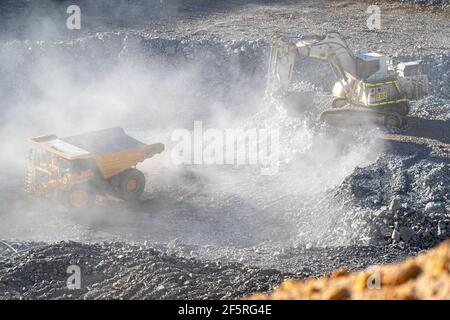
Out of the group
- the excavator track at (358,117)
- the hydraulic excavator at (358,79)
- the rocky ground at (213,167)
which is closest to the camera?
the rocky ground at (213,167)

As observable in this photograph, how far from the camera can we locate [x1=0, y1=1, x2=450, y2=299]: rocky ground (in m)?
10.8

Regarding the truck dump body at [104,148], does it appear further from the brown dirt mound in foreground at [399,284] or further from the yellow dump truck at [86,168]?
the brown dirt mound in foreground at [399,284]

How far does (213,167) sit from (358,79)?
14.3 feet

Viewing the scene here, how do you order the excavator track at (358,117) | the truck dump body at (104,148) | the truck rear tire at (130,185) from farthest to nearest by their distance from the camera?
the excavator track at (358,117), the truck rear tire at (130,185), the truck dump body at (104,148)

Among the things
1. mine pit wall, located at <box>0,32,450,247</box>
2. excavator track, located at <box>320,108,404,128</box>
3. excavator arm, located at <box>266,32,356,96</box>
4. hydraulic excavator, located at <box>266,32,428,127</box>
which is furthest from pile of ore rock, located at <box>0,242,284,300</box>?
excavator track, located at <box>320,108,404,128</box>

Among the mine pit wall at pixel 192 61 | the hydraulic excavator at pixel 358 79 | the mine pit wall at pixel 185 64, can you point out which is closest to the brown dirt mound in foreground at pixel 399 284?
the mine pit wall at pixel 185 64

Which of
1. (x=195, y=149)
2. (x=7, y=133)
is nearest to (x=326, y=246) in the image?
(x=195, y=149)

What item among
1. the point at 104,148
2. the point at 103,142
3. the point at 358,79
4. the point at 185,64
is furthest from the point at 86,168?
the point at 185,64

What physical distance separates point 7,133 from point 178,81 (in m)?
5.58

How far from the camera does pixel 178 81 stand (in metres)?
21.4

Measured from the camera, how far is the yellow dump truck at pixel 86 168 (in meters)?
14.3

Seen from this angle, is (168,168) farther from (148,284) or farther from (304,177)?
(148,284)

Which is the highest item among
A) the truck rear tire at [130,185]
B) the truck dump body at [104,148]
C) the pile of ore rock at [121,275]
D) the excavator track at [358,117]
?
the excavator track at [358,117]

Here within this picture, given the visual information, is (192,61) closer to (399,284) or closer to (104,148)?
(104,148)
